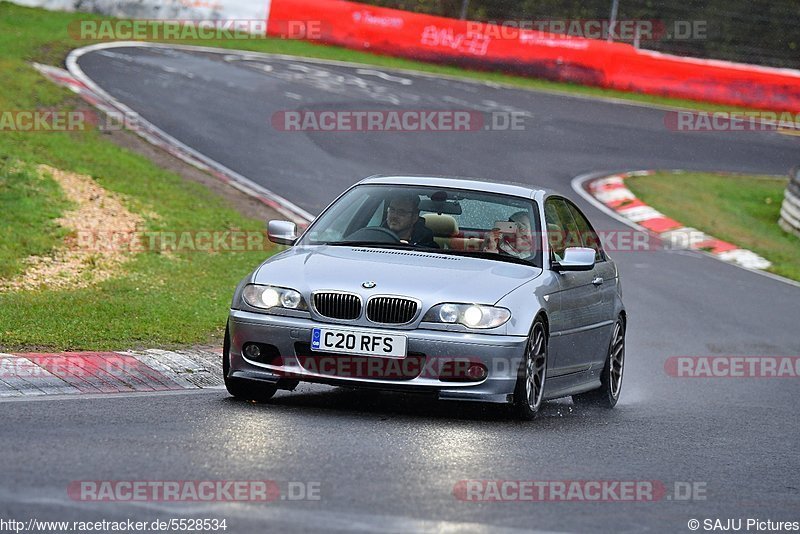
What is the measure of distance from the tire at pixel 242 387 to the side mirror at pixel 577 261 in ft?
6.53

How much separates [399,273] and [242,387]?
117cm

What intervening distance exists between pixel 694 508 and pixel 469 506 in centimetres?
112

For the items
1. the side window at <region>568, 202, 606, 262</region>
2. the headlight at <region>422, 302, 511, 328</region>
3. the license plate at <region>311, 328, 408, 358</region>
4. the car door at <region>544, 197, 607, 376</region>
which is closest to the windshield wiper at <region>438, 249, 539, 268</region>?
the car door at <region>544, 197, 607, 376</region>

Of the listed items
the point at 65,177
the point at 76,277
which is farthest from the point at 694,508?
the point at 65,177

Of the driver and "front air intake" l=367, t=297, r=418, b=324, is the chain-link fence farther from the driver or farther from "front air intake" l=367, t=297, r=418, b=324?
"front air intake" l=367, t=297, r=418, b=324

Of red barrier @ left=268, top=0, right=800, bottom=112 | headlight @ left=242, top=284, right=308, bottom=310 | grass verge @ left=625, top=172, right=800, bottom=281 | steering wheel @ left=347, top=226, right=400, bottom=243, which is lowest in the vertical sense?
grass verge @ left=625, top=172, right=800, bottom=281

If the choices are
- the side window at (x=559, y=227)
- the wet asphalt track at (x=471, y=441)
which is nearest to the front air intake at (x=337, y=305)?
the wet asphalt track at (x=471, y=441)

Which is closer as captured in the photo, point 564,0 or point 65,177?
point 65,177

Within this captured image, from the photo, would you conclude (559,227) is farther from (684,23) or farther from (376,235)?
(684,23)

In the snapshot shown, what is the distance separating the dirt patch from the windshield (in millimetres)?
3765

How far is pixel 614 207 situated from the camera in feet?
71.2

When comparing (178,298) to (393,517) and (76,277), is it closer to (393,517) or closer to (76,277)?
(76,277)

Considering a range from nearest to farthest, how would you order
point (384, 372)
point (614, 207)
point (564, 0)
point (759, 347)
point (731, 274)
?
point (384, 372) → point (759, 347) → point (731, 274) → point (614, 207) → point (564, 0)

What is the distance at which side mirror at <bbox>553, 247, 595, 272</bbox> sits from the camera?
354 inches
